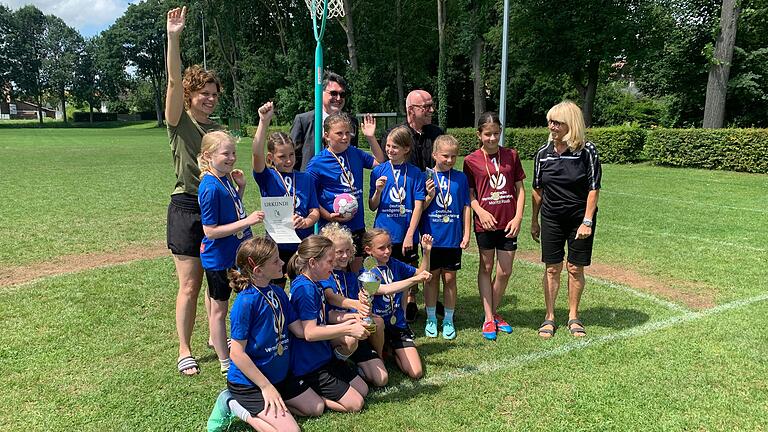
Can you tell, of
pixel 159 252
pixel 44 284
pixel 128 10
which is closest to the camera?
pixel 44 284

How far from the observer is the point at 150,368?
13.1ft

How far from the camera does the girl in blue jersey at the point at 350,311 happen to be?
3557 mm

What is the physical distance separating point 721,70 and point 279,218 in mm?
21353

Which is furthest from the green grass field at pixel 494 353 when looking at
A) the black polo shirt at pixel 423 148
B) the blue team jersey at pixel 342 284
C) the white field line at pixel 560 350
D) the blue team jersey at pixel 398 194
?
the black polo shirt at pixel 423 148

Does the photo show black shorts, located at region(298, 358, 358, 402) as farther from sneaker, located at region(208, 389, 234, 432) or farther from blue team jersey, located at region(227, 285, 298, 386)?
→ sneaker, located at region(208, 389, 234, 432)

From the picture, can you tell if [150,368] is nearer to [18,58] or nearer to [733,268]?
[733,268]

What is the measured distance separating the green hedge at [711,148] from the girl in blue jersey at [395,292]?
1649cm

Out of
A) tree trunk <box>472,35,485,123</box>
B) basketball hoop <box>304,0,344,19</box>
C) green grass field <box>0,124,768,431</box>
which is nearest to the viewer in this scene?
green grass field <box>0,124,768,431</box>

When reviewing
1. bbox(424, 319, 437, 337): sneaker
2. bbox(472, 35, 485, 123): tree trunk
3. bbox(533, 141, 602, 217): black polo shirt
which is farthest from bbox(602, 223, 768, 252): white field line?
bbox(472, 35, 485, 123): tree trunk

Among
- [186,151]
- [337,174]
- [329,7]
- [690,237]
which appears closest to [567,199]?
[337,174]

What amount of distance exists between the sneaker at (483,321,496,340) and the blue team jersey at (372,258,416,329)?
34.3 inches

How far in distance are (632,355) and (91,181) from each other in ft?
49.1

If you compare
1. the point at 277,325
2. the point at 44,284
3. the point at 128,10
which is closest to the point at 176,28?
the point at 277,325

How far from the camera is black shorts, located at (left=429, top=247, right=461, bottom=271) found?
459cm
